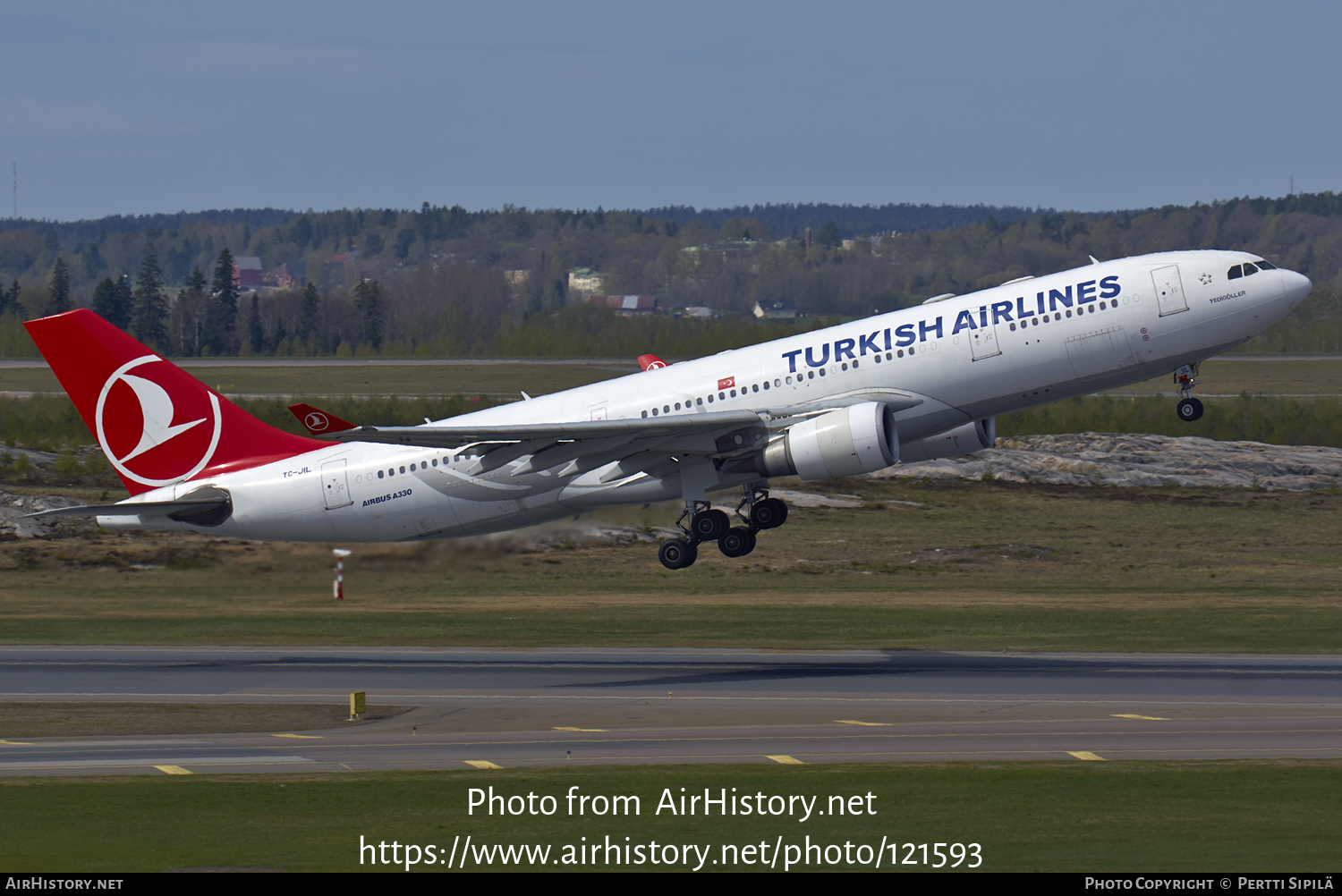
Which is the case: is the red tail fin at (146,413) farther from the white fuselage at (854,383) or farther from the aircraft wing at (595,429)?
the aircraft wing at (595,429)

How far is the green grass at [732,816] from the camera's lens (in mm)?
25375

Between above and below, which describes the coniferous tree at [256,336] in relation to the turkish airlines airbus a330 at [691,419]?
above

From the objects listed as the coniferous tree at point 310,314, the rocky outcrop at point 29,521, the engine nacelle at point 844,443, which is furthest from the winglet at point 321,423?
the coniferous tree at point 310,314

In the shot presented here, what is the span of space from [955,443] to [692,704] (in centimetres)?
1126

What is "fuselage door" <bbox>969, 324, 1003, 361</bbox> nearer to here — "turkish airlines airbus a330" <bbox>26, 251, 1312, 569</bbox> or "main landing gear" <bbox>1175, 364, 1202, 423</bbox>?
"turkish airlines airbus a330" <bbox>26, 251, 1312, 569</bbox>

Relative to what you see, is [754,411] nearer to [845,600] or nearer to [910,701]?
[910,701]

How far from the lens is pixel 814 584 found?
66688mm

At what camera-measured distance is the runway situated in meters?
33.2

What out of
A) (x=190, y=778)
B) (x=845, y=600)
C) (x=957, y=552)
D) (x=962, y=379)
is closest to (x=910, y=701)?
(x=962, y=379)

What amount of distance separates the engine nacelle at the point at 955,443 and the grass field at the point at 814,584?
7.31 metres

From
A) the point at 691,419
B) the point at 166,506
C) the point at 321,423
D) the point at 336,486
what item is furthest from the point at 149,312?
the point at 321,423

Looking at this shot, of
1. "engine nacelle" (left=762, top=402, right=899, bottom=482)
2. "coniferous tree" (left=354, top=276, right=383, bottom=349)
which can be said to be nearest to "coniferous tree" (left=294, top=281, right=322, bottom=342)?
"coniferous tree" (left=354, top=276, right=383, bottom=349)

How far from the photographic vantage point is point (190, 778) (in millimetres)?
31328

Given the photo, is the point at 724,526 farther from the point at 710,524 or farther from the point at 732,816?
the point at 732,816
